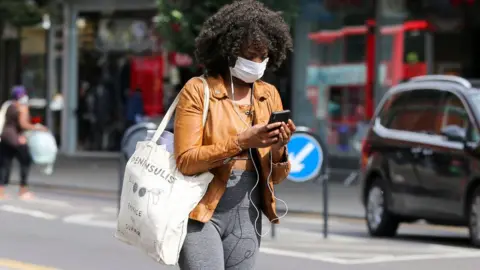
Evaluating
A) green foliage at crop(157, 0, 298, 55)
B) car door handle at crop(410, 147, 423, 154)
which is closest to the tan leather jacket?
car door handle at crop(410, 147, 423, 154)

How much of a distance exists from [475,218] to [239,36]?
7456mm

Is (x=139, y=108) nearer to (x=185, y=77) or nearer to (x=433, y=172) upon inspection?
(x=185, y=77)

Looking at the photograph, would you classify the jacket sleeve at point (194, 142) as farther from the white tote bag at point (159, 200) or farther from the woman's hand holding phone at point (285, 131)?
the woman's hand holding phone at point (285, 131)

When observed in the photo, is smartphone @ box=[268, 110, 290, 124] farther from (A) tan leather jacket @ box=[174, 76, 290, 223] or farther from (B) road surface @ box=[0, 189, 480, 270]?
(B) road surface @ box=[0, 189, 480, 270]

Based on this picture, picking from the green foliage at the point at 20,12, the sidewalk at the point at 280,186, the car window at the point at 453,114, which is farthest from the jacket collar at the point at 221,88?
the green foliage at the point at 20,12

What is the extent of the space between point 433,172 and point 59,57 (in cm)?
2268

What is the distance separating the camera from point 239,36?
17.3 feet

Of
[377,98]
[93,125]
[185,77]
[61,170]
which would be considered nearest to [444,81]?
[377,98]

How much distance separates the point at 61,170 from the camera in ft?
89.4

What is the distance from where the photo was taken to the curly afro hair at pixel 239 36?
529cm

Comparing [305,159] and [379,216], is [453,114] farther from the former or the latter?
[305,159]

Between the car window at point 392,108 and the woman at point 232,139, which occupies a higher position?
the woman at point 232,139

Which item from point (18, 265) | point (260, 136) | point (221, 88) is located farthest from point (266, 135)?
point (18, 265)

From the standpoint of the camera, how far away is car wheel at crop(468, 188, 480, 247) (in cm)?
1219
